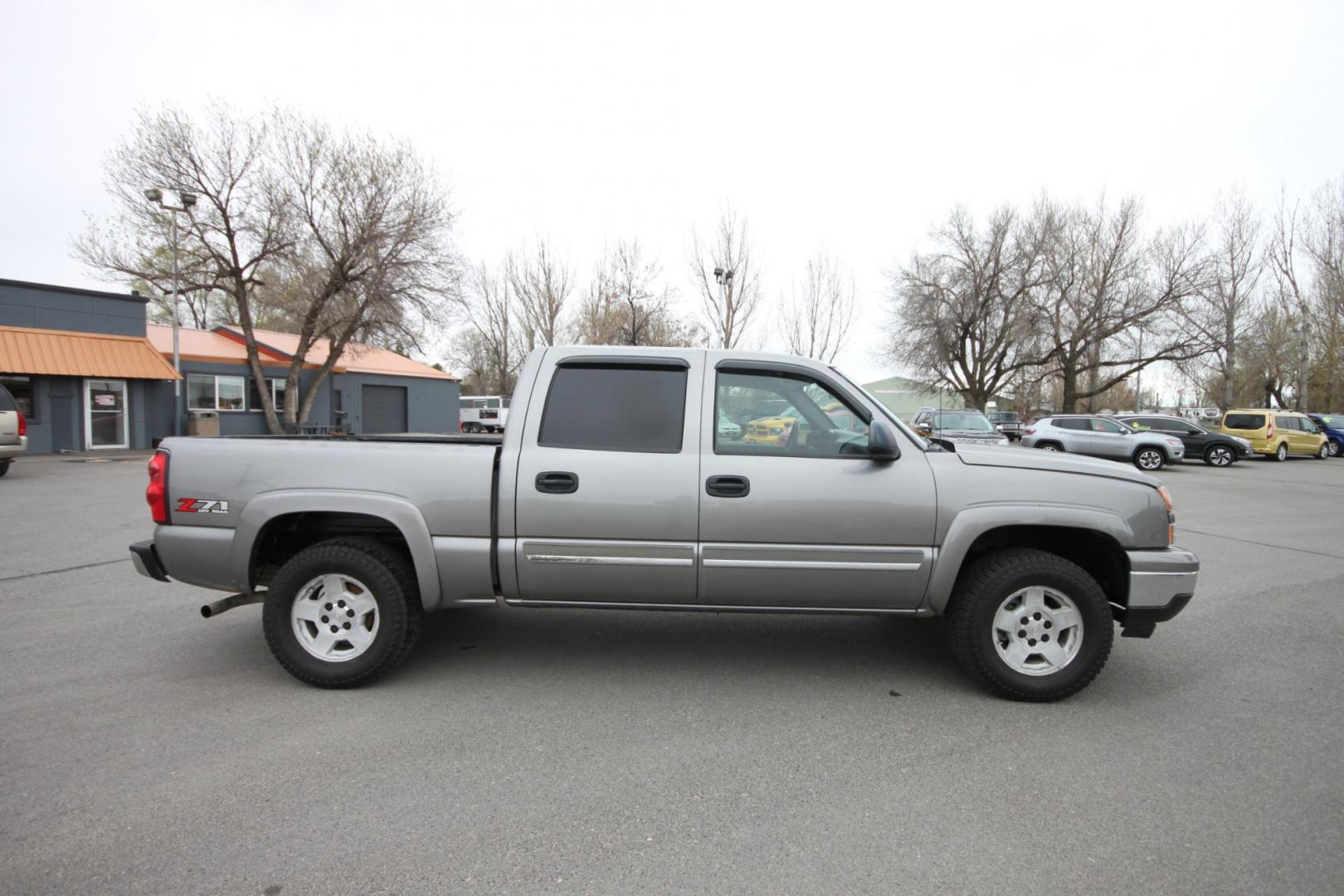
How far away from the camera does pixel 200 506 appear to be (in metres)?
3.88

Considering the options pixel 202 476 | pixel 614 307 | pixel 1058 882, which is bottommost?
pixel 1058 882

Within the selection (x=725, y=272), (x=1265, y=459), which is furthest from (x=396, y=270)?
(x=1265, y=459)

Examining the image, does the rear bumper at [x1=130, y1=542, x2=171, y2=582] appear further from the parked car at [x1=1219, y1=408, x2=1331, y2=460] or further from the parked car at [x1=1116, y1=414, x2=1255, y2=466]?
the parked car at [x1=1219, y1=408, x2=1331, y2=460]

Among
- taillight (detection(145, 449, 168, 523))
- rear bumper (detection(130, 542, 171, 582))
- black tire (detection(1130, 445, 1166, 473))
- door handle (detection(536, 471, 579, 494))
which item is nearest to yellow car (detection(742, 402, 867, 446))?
door handle (detection(536, 471, 579, 494))

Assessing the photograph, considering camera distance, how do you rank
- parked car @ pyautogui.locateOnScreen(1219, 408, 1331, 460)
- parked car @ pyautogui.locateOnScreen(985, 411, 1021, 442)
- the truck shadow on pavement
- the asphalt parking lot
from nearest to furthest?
the asphalt parking lot < the truck shadow on pavement < parked car @ pyautogui.locateOnScreen(1219, 408, 1331, 460) < parked car @ pyautogui.locateOnScreen(985, 411, 1021, 442)

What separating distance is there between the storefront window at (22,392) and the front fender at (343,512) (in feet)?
73.0

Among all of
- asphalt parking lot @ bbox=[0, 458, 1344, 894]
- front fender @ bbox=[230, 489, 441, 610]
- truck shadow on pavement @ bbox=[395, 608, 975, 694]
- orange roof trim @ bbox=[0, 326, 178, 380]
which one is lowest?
asphalt parking lot @ bbox=[0, 458, 1344, 894]

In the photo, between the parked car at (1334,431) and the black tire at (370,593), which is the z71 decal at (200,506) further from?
the parked car at (1334,431)

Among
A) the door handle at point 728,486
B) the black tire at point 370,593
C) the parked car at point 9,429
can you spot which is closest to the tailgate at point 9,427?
the parked car at point 9,429

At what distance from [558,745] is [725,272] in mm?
25863

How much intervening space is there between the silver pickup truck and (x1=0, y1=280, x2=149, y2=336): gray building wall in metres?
22.6

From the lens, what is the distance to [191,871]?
2375 mm

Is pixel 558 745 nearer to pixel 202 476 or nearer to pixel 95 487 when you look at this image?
pixel 202 476

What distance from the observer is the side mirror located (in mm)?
3650
